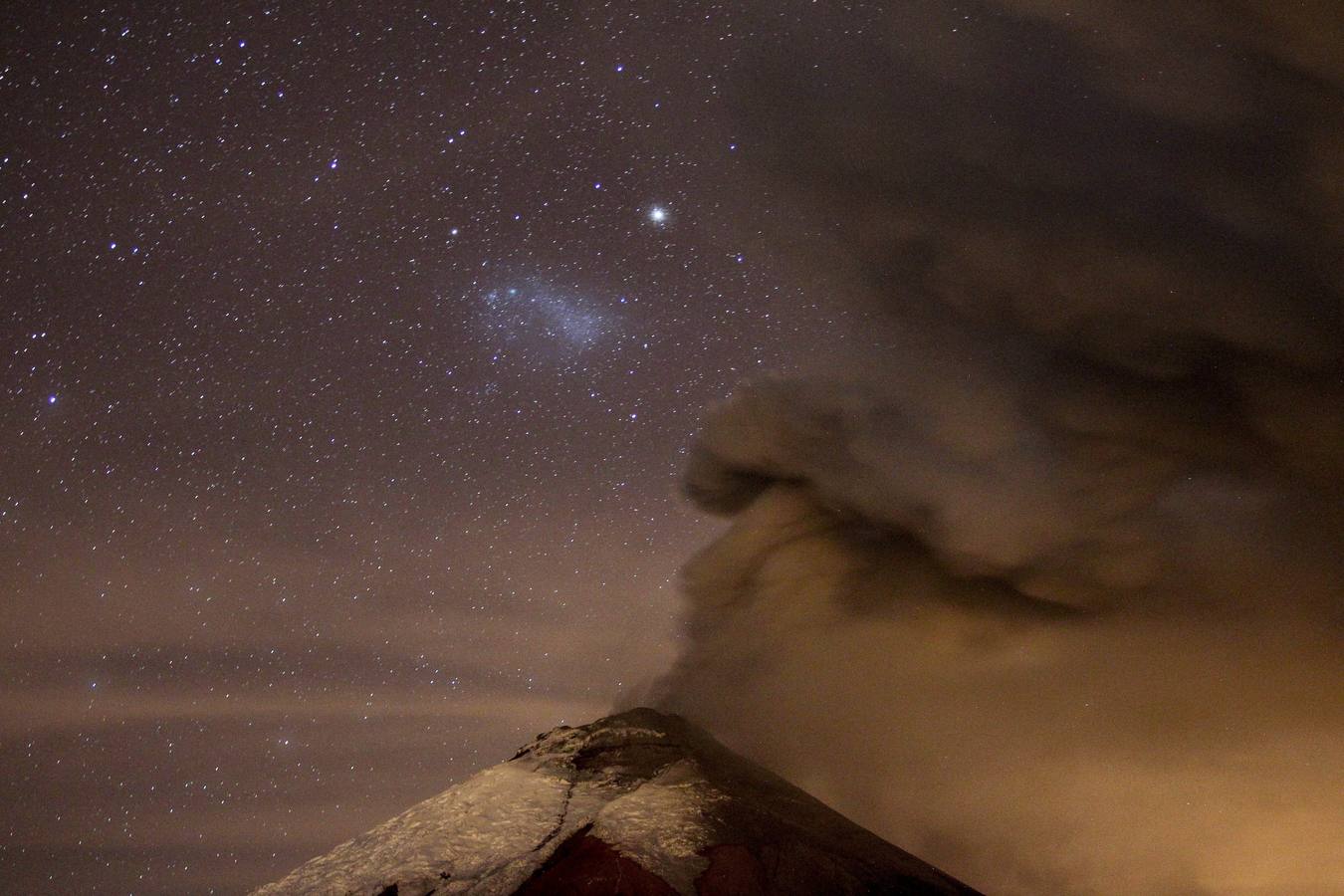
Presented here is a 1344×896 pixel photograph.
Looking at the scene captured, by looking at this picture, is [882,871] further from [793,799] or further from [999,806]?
[999,806]

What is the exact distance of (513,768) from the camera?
25.0 meters

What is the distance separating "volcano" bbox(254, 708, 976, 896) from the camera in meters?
18.4

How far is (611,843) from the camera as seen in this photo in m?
19.1

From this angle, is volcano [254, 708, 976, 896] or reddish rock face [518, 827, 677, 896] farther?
volcano [254, 708, 976, 896]

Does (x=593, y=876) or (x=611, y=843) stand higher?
(x=611, y=843)

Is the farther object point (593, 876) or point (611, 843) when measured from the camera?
point (611, 843)

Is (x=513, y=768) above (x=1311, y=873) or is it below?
above

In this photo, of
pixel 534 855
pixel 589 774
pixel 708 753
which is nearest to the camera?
pixel 534 855

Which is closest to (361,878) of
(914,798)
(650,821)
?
(650,821)

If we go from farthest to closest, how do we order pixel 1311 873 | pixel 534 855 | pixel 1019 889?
pixel 1311 873, pixel 1019 889, pixel 534 855

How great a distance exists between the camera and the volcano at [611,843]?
18.4m

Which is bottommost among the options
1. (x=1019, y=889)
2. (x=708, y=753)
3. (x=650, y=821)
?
(x=1019, y=889)

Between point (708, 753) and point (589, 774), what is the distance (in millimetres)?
5204

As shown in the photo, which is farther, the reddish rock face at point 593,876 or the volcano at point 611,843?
the volcano at point 611,843
